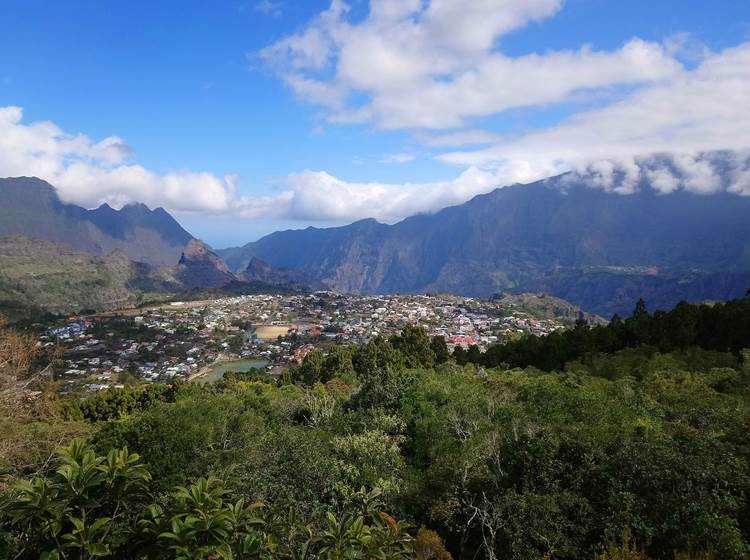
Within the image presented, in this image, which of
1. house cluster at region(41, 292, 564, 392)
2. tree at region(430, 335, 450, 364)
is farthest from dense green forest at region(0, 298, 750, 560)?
house cluster at region(41, 292, 564, 392)

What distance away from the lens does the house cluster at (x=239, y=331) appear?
75812 mm

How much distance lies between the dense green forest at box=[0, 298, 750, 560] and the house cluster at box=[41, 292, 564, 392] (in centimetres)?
4882

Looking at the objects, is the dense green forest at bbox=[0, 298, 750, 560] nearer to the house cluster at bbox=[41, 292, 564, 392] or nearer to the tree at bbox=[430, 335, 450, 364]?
the tree at bbox=[430, 335, 450, 364]

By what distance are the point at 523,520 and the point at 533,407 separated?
344 inches

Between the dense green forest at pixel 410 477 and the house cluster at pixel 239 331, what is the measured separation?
160 feet

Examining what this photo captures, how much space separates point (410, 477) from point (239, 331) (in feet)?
329

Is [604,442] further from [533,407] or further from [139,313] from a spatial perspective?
[139,313]

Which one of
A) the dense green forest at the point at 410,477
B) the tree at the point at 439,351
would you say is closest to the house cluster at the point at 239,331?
the tree at the point at 439,351

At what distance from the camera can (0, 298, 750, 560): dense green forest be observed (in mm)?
7398

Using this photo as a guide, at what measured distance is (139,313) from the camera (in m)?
122

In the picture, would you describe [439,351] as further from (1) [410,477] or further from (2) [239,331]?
(2) [239,331]

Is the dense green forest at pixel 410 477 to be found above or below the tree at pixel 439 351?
above

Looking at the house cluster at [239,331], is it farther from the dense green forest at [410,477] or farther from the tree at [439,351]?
the dense green forest at [410,477]

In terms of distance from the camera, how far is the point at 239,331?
110m
